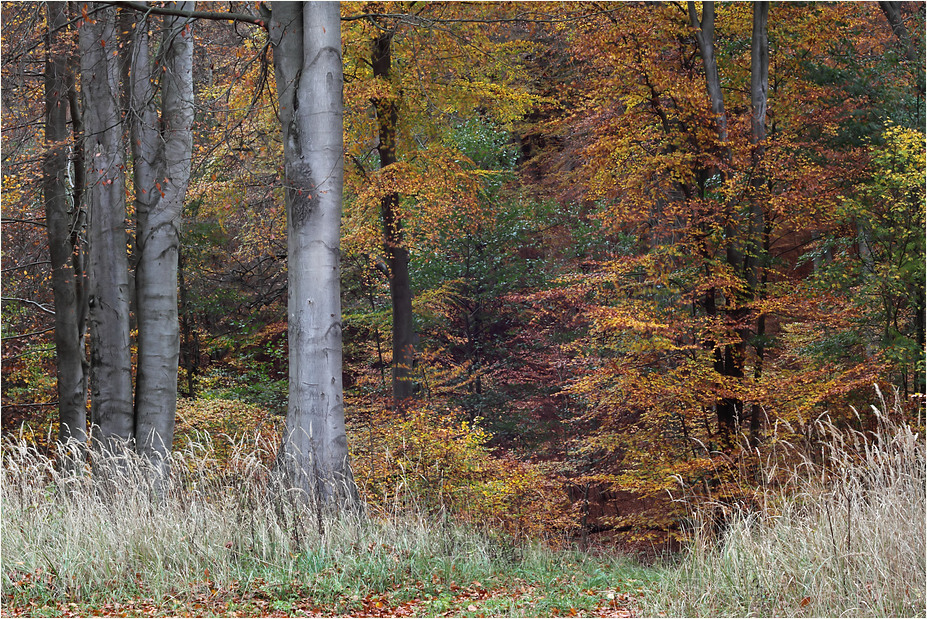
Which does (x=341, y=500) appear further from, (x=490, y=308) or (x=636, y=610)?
(x=490, y=308)

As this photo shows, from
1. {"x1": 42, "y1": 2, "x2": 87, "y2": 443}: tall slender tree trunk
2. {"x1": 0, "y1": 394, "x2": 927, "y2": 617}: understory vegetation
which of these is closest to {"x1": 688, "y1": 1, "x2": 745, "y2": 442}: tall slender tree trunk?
{"x1": 0, "y1": 394, "x2": 927, "y2": 617}: understory vegetation

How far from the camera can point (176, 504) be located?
5016mm

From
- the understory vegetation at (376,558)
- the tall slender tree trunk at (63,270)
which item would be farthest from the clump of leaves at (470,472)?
the tall slender tree trunk at (63,270)

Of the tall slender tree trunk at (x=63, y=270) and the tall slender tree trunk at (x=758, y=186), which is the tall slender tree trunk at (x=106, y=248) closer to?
the tall slender tree trunk at (x=63, y=270)

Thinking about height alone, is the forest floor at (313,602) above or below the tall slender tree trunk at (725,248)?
below

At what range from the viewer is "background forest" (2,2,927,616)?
4.79 m

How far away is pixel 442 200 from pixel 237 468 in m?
8.30

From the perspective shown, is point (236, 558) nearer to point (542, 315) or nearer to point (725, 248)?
point (725, 248)

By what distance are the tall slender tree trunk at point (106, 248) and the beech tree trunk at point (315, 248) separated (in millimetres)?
2108

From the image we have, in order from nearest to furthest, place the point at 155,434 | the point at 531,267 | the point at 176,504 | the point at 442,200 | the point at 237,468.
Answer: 1. the point at 176,504
2. the point at 237,468
3. the point at 155,434
4. the point at 442,200
5. the point at 531,267

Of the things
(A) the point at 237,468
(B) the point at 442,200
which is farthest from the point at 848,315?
(A) the point at 237,468

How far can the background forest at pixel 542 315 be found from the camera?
479 cm

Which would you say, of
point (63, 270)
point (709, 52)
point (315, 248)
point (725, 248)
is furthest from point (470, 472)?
point (709, 52)

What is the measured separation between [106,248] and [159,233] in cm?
63
